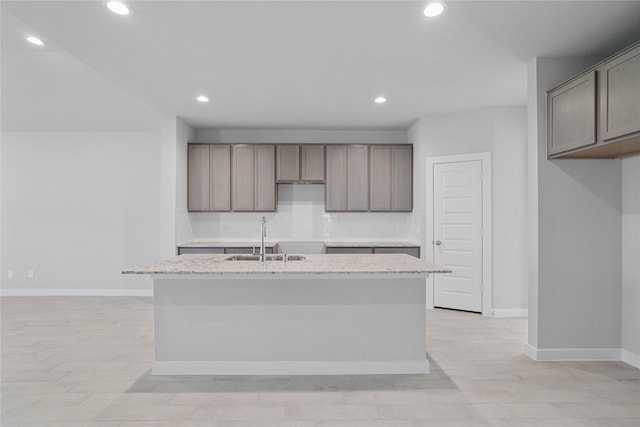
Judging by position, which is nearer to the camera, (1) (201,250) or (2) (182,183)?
(1) (201,250)

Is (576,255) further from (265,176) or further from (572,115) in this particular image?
(265,176)

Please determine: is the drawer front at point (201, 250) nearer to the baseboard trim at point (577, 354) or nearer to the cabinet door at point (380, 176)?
the cabinet door at point (380, 176)

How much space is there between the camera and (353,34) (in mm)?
2891

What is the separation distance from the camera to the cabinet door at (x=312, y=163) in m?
5.68

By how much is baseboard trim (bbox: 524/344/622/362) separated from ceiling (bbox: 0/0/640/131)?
2.60 m

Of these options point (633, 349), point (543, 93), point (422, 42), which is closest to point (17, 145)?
point (422, 42)

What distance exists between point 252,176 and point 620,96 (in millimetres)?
4371

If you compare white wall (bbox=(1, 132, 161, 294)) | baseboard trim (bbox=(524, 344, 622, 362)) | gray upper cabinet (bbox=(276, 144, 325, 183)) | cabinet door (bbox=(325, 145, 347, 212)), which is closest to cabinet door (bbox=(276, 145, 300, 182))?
gray upper cabinet (bbox=(276, 144, 325, 183))

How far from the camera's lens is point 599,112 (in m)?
2.71

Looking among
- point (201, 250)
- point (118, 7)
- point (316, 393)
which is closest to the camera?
point (118, 7)

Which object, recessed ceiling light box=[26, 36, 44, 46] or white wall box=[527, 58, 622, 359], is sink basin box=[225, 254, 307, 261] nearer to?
white wall box=[527, 58, 622, 359]

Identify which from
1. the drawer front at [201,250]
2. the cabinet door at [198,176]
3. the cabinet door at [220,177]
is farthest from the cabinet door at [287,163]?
the drawer front at [201,250]

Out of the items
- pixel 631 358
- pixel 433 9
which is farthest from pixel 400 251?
pixel 433 9

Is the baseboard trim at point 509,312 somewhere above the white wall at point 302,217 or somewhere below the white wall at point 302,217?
below
